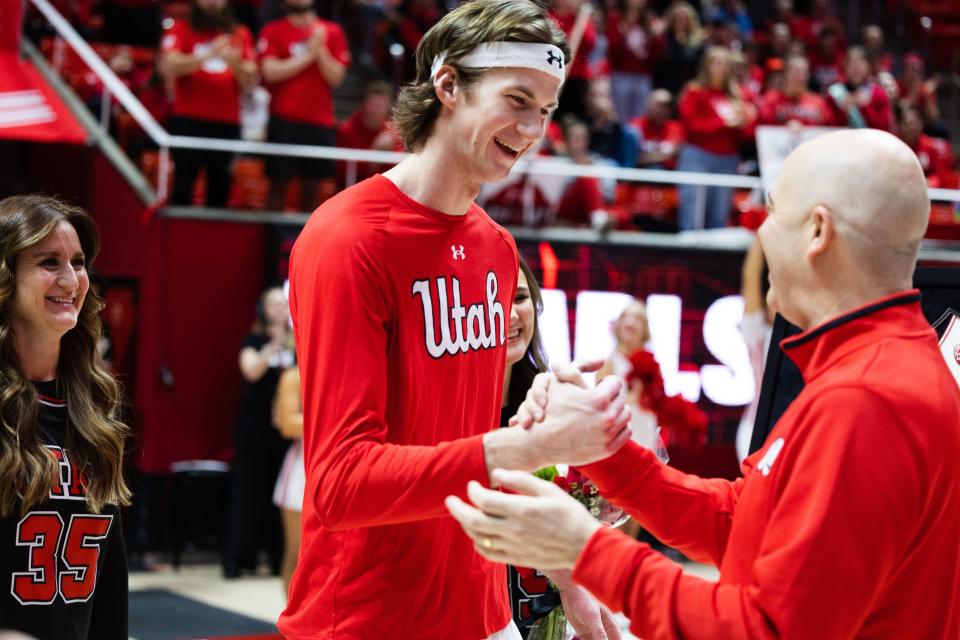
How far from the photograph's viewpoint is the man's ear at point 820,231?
2068 mm

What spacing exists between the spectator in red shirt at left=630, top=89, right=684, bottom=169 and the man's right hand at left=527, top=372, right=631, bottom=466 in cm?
1075

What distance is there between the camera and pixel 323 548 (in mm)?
2625

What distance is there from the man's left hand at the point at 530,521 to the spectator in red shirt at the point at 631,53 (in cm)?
1283

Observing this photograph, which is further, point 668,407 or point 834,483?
point 668,407

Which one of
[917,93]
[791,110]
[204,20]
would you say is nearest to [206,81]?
[204,20]

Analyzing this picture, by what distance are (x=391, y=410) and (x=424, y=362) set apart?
115mm

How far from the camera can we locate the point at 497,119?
2656mm

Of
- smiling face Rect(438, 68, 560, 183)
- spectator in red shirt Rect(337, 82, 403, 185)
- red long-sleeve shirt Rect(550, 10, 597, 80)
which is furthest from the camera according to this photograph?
red long-sleeve shirt Rect(550, 10, 597, 80)

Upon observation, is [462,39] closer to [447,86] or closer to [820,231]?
[447,86]

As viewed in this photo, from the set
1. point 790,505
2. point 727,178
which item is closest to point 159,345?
point 727,178

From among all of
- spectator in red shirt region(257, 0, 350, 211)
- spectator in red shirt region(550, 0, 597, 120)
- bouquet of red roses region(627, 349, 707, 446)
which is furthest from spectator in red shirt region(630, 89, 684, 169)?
bouquet of red roses region(627, 349, 707, 446)

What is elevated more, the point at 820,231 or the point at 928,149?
the point at 928,149

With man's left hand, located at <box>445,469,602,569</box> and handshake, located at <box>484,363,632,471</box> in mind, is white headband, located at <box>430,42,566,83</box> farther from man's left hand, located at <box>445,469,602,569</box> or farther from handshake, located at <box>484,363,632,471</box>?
man's left hand, located at <box>445,469,602,569</box>

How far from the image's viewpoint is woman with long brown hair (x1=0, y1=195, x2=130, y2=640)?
3098 mm
